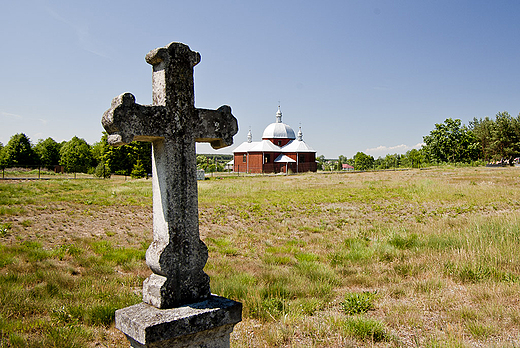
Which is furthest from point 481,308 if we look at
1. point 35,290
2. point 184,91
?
point 35,290

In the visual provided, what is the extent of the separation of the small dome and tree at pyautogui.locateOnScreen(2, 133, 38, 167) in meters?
47.4

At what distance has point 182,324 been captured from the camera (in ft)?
8.10

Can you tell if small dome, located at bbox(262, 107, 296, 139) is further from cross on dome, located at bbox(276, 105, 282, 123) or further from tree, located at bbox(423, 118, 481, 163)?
tree, located at bbox(423, 118, 481, 163)

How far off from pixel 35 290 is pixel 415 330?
5.06 meters

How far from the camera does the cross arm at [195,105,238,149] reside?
2974 mm

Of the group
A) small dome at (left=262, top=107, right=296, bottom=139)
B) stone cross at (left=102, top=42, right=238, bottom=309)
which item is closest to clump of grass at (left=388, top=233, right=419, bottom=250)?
stone cross at (left=102, top=42, right=238, bottom=309)

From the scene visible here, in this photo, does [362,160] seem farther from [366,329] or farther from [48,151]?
[366,329]

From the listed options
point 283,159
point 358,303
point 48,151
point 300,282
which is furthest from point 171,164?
point 48,151

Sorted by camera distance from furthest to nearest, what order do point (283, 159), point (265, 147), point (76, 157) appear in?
point (76, 157) → point (265, 147) → point (283, 159)

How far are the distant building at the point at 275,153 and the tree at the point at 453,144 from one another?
3494 centimetres

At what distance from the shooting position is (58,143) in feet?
294

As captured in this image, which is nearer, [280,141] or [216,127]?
[216,127]

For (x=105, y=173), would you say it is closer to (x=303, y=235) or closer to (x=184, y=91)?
(x=303, y=235)

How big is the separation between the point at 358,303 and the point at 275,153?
5571cm
